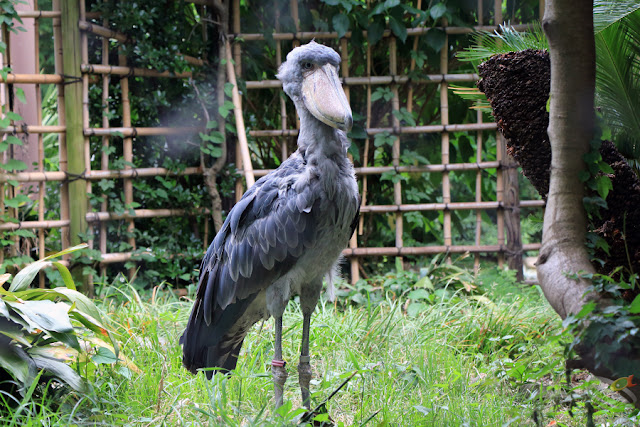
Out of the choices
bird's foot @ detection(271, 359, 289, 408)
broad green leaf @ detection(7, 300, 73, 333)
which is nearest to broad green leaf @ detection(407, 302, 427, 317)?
bird's foot @ detection(271, 359, 289, 408)

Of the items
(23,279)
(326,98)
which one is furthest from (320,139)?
(23,279)

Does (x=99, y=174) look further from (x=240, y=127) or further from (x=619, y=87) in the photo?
(x=619, y=87)

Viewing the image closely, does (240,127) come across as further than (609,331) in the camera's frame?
Yes

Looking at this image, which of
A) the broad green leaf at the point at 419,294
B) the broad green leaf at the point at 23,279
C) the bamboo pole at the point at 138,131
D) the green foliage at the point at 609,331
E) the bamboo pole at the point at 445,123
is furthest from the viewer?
the bamboo pole at the point at 445,123

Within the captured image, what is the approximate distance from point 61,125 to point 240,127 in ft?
4.00

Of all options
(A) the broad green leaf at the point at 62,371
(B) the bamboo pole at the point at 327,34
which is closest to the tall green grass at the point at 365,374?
(A) the broad green leaf at the point at 62,371

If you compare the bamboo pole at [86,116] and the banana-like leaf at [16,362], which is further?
the bamboo pole at [86,116]

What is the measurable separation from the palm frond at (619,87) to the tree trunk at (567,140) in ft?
2.51

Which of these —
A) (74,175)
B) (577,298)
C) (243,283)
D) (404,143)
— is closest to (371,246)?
(404,143)

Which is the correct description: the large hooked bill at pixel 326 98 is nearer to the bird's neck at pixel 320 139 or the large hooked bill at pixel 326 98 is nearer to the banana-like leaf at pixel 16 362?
the bird's neck at pixel 320 139

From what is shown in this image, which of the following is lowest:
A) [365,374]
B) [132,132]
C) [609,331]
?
[365,374]

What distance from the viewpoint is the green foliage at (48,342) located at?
221cm

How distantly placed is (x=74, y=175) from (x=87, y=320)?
188 cm

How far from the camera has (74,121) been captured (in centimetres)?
405
